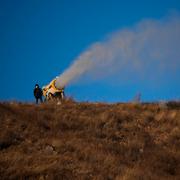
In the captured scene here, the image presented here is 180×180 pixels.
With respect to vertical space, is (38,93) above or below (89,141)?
above

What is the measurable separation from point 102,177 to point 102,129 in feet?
24.0

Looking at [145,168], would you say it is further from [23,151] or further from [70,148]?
[23,151]

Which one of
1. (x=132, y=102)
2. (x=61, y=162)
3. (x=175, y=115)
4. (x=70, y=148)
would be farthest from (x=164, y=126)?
(x=61, y=162)

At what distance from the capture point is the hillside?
778 inches

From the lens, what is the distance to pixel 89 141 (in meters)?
24.1

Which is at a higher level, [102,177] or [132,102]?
[132,102]

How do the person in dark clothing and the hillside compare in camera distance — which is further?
the person in dark clothing

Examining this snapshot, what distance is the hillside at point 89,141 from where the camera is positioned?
64.8 feet

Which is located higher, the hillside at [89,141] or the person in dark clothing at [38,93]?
the person in dark clothing at [38,93]

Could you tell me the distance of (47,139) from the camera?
23375mm

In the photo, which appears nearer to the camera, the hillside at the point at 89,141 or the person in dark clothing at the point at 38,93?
the hillside at the point at 89,141

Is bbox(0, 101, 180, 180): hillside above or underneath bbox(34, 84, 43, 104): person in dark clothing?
underneath

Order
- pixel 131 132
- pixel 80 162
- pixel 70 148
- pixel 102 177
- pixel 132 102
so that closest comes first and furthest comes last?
pixel 102 177
pixel 80 162
pixel 70 148
pixel 131 132
pixel 132 102

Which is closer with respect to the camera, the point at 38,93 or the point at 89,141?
the point at 89,141
